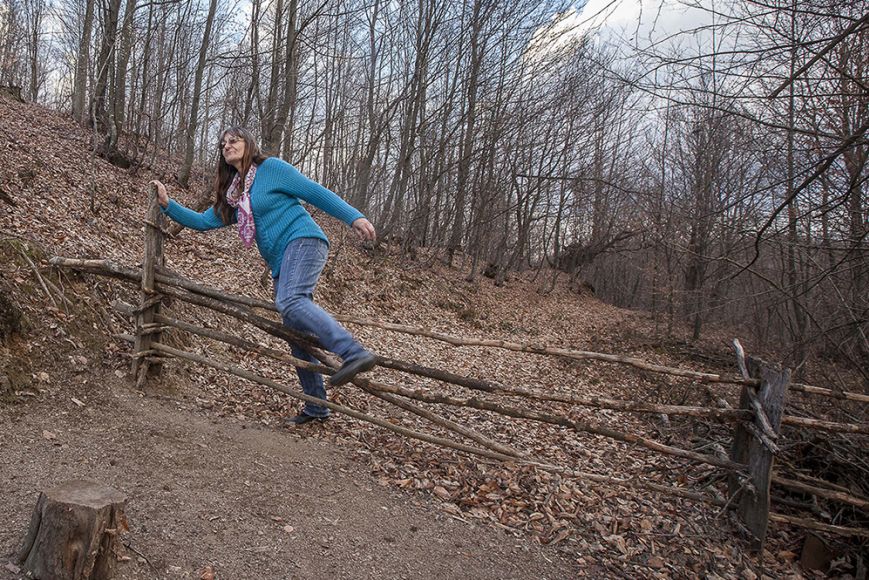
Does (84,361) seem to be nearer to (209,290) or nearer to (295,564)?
(209,290)

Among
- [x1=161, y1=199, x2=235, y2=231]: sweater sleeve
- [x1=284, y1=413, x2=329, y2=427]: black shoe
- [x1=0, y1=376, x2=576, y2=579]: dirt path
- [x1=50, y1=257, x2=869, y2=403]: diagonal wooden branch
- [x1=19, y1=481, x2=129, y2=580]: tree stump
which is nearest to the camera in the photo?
[x1=19, y1=481, x2=129, y2=580]: tree stump

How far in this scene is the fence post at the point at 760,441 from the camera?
336 cm

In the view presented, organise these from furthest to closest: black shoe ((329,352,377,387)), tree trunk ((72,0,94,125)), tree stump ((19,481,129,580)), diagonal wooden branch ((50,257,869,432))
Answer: tree trunk ((72,0,94,125)) → diagonal wooden branch ((50,257,869,432)) → black shoe ((329,352,377,387)) → tree stump ((19,481,129,580))

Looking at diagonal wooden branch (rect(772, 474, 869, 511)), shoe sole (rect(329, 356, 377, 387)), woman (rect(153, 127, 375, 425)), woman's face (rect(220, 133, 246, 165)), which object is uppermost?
woman's face (rect(220, 133, 246, 165))

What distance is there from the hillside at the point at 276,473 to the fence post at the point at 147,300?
156 mm

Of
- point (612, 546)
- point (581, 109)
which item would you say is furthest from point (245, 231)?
point (581, 109)

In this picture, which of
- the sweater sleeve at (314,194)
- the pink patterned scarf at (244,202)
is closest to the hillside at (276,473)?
the pink patterned scarf at (244,202)

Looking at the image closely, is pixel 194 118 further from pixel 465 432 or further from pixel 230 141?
pixel 465 432

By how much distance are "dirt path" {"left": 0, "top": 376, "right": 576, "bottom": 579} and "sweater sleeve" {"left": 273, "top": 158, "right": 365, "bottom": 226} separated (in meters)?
1.72

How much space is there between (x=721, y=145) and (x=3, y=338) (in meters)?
13.0

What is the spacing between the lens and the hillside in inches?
104

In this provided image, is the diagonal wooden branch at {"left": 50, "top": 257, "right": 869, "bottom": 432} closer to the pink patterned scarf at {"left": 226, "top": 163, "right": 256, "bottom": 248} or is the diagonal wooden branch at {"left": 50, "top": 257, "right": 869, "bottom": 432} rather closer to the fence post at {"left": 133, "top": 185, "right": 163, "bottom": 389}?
the fence post at {"left": 133, "top": 185, "right": 163, "bottom": 389}

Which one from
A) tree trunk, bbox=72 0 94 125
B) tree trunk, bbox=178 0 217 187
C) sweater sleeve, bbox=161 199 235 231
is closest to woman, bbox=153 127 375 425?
sweater sleeve, bbox=161 199 235 231

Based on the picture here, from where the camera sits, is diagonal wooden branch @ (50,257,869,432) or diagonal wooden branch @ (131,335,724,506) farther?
diagonal wooden branch @ (131,335,724,506)
